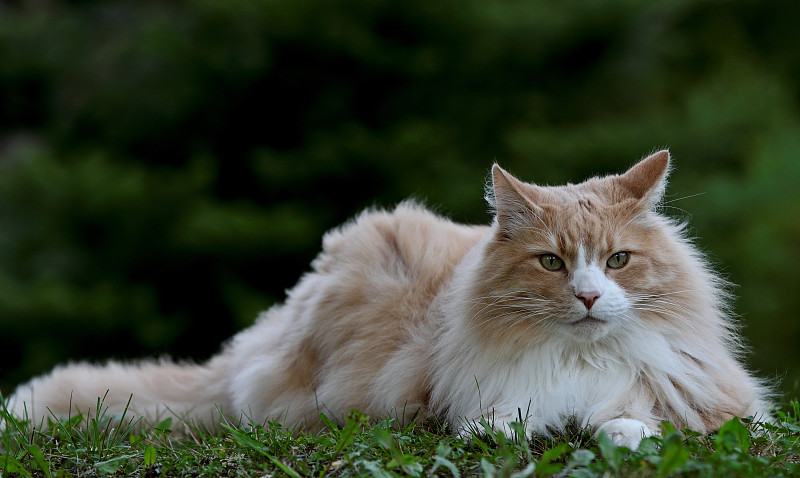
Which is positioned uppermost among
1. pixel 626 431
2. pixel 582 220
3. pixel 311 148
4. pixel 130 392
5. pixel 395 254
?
pixel 311 148

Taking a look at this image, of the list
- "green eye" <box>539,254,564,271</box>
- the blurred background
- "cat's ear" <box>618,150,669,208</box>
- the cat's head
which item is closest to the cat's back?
the cat's head

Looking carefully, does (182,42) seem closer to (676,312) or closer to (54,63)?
(54,63)

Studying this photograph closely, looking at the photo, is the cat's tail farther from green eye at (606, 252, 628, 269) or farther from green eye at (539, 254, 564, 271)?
green eye at (606, 252, 628, 269)

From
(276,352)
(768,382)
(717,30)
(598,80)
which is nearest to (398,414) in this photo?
(276,352)

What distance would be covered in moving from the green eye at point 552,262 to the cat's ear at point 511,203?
148 mm

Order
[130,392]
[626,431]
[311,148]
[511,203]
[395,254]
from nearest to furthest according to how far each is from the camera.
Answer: [626,431] → [511,203] → [395,254] → [130,392] → [311,148]

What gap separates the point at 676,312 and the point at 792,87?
8855 millimetres

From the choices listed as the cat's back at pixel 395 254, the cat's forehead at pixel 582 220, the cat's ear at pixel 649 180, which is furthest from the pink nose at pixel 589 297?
the cat's back at pixel 395 254

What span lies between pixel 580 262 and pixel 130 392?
8.26ft

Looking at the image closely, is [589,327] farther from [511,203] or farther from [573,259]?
[511,203]

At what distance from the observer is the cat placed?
9.92 feet

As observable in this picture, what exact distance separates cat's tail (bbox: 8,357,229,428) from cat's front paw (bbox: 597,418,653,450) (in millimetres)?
1999

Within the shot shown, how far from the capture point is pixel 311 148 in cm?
880

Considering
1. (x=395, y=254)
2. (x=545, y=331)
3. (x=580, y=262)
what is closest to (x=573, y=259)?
(x=580, y=262)
